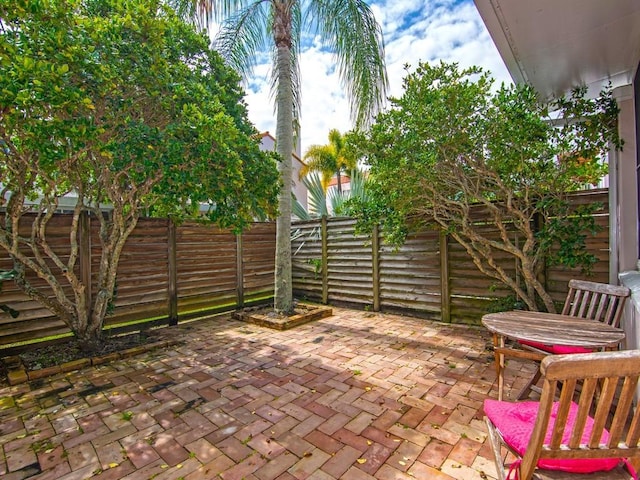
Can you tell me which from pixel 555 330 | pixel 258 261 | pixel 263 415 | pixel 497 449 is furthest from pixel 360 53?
pixel 497 449

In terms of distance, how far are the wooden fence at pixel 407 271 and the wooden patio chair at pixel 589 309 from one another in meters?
1.20

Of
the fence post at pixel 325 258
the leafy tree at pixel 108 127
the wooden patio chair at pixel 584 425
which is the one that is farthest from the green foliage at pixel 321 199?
the wooden patio chair at pixel 584 425

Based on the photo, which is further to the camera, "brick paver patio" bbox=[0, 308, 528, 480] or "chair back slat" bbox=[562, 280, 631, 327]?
"chair back slat" bbox=[562, 280, 631, 327]

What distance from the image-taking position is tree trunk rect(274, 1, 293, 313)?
5.28 meters

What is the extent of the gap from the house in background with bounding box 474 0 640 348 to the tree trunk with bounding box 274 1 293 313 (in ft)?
Result: 10.3

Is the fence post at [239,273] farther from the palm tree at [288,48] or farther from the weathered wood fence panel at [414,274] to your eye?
the weathered wood fence panel at [414,274]

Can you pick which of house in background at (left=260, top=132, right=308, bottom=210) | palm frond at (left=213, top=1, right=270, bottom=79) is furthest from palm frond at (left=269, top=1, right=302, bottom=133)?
house in background at (left=260, top=132, right=308, bottom=210)

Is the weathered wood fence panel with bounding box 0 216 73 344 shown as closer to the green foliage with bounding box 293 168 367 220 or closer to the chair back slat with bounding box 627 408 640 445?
the green foliage with bounding box 293 168 367 220

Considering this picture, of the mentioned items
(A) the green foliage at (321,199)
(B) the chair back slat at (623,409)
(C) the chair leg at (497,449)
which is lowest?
(C) the chair leg at (497,449)

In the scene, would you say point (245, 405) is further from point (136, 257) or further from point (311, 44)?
point (311, 44)

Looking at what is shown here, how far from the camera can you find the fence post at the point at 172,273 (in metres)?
5.20

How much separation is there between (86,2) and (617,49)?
5239 millimetres

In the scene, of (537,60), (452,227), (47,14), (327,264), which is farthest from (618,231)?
(47,14)

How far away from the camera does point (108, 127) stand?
3178mm
